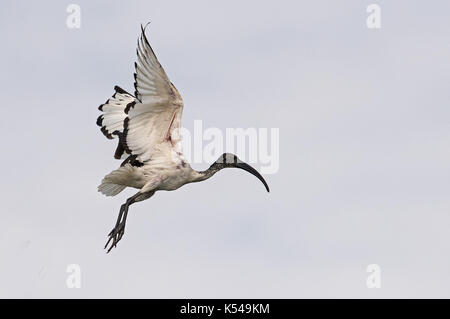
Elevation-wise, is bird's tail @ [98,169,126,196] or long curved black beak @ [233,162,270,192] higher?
long curved black beak @ [233,162,270,192]

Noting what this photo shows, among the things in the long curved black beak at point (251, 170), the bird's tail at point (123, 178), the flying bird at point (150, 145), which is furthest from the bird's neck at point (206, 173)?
the bird's tail at point (123, 178)

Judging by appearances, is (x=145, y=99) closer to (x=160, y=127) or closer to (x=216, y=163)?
(x=160, y=127)

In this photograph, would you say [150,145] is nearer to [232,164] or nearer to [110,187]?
[110,187]

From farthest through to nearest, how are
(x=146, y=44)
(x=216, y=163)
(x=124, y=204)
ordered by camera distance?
(x=216, y=163), (x=124, y=204), (x=146, y=44)

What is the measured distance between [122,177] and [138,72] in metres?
2.53

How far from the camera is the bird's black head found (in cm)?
2308

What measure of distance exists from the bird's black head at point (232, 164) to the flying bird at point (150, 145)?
0.07 feet

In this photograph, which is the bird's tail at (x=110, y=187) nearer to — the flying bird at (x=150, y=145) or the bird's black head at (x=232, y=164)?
the flying bird at (x=150, y=145)

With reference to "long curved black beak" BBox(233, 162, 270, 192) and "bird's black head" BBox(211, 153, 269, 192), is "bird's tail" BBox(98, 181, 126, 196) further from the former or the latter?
"long curved black beak" BBox(233, 162, 270, 192)

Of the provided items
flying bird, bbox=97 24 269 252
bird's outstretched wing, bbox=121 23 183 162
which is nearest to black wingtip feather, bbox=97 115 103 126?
flying bird, bbox=97 24 269 252

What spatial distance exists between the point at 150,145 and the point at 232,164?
89.7 inches

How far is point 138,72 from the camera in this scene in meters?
20.5
